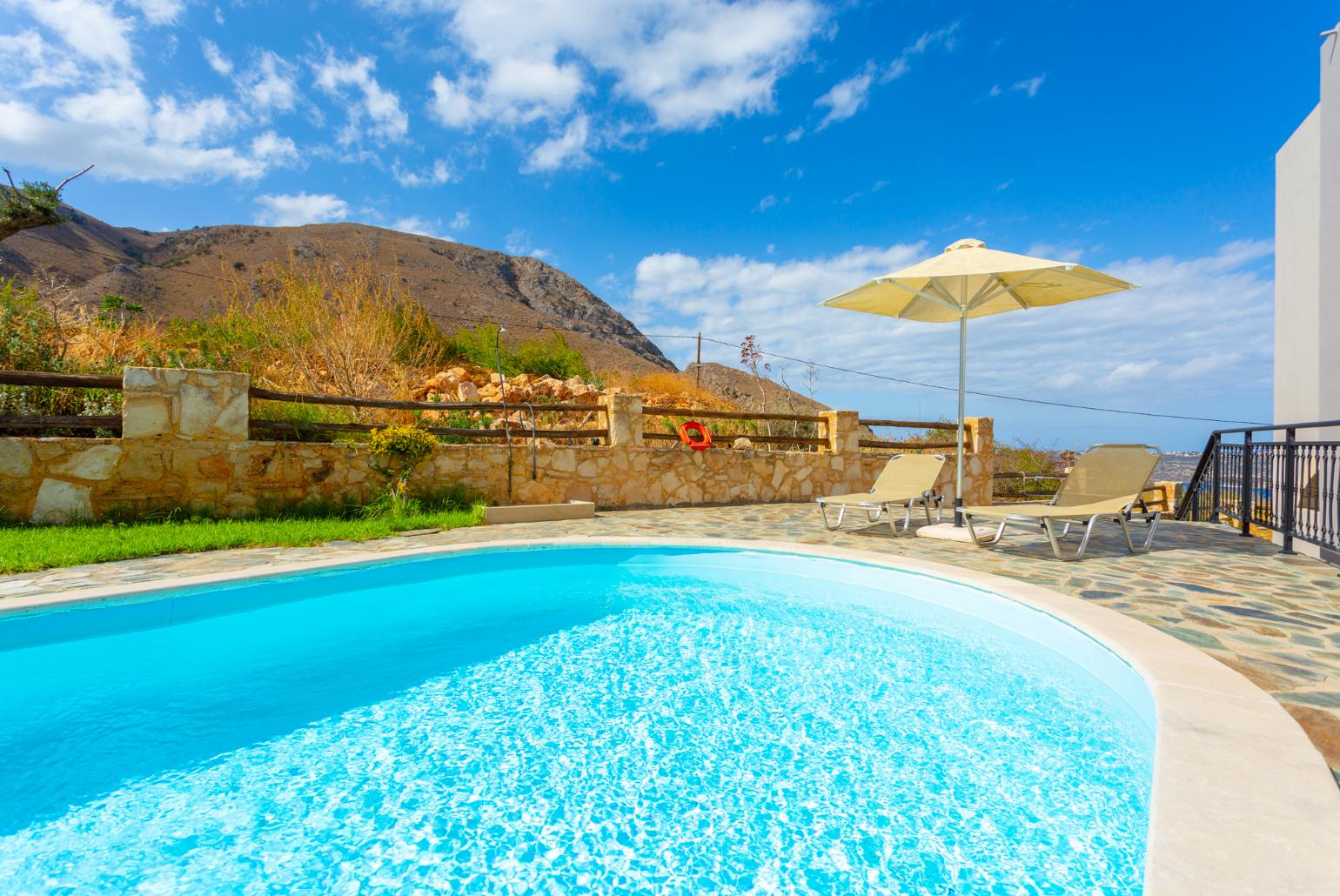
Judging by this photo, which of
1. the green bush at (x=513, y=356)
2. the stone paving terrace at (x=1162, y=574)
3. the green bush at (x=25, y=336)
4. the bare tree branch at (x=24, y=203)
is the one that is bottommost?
the stone paving terrace at (x=1162, y=574)

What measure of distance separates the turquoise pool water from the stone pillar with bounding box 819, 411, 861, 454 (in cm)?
538

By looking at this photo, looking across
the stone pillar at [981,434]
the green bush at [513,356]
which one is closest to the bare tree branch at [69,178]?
the green bush at [513,356]

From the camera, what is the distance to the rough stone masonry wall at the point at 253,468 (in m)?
5.45

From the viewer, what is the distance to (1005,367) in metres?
18.6

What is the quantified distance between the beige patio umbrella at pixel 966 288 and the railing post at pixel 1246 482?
2.25 metres

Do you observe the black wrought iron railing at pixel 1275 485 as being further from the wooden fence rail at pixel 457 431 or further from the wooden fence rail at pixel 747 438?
the wooden fence rail at pixel 457 431

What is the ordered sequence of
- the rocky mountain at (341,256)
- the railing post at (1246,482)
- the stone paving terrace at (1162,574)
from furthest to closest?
the rocky mountain at (341,256) < the railing post at (1246,482) < the stone paving terrace at (1162,574)

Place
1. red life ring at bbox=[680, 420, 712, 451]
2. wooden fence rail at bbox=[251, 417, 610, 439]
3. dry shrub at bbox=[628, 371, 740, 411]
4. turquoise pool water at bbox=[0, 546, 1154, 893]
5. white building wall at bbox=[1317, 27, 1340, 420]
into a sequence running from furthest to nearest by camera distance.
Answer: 1. dry shrub at bbox=[628, 371, 740, 411]
2. red life ring at bbox=[680, 420, 712, 451]
3. white building wall at bbox=[1317, 27, 1340, 420]
4. wooden fence rail at bbox=[251, 417, 610, 439]
5. turquoise pool water at bbox=[0, 546, 1154, 893]

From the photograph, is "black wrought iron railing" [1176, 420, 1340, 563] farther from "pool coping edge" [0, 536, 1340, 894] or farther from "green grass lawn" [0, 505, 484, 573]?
"green grass lawn" [0, 505, 484, 573]

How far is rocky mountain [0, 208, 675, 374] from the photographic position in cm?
2520

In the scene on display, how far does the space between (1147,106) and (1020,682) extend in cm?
1332

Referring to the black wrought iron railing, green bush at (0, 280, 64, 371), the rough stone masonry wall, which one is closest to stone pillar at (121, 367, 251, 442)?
the rough stone masonry wall

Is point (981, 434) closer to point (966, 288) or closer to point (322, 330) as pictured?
point (966, 288)

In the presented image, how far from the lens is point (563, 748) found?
2.38 meters
